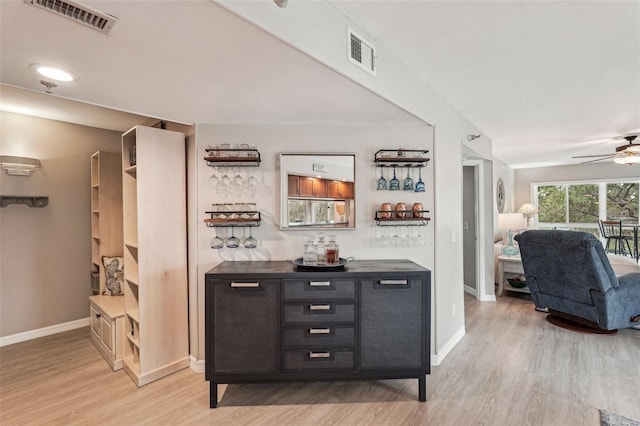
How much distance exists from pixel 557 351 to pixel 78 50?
4294 mm

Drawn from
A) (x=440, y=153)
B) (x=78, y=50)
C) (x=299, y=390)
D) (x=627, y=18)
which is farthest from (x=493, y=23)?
(x=299, y=390)

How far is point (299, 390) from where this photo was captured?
240 cm

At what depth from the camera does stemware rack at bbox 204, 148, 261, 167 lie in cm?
252

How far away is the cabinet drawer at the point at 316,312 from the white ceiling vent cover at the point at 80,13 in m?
1.81

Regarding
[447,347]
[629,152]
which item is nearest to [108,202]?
[447,347]

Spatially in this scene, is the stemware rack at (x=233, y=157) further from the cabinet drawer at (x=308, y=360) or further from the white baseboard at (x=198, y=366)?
the white baseboard at (x=198, y=366)

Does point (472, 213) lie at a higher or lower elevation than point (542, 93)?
lower

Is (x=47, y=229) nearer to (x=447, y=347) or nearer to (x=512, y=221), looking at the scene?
(x=447, y=347)

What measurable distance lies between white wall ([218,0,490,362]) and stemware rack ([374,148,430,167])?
18cm

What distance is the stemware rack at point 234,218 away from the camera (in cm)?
253

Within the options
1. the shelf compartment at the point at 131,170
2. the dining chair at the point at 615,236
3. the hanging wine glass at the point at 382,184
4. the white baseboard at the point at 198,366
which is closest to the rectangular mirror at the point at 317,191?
the hanging wine glass at the point at 382,184

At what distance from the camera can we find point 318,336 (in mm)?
2232

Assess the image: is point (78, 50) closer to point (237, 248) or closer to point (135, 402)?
point (237, 248)

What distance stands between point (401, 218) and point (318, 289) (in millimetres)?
935
